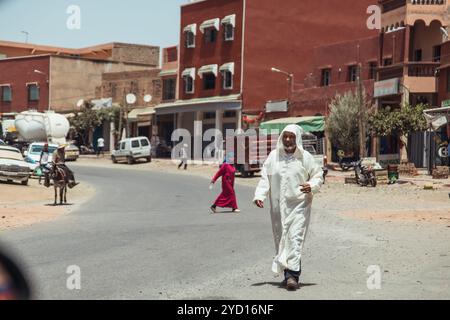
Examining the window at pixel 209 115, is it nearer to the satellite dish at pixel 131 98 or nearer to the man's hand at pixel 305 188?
the satellite dish at pixel 131 98

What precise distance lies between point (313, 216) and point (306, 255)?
7.03m

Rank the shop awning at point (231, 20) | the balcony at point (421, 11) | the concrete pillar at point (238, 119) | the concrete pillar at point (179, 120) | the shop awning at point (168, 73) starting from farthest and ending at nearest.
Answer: the shop awning at point (168, 73)
the concrete pillar at point (179, 120)
the shop awning at point (231, 20)
the concrete pillar at point (238, 119)
the balcony at point (421, 11)

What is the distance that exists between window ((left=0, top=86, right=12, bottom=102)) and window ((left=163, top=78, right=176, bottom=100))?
75.7 ft

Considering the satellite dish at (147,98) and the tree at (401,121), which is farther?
the satellite dish at (147,98)

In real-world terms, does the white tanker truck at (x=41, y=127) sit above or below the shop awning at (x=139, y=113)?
below

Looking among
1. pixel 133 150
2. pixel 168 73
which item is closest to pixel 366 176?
pixel 133 150

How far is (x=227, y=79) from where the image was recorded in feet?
177

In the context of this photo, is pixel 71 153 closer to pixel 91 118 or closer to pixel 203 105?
pixel 203 105

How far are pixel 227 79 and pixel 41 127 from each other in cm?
1329

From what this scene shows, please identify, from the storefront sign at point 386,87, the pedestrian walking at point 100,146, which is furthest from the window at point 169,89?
the storefront sign at point 386,87

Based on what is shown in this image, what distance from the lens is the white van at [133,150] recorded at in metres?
50.5

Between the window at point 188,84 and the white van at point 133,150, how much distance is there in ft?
26.4

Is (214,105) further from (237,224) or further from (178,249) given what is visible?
(178,249)

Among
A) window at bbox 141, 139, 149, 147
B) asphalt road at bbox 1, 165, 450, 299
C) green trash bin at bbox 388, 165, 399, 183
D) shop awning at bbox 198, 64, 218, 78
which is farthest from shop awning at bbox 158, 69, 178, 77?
asphalt road at bbox 1, 165, 450, 299
